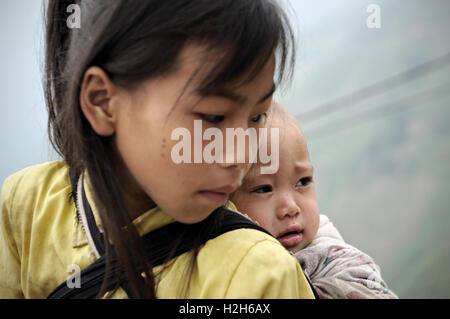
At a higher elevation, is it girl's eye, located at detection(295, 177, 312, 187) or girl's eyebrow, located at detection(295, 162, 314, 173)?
girl's eyebrow, located at detection(295, 162, 314, 173)

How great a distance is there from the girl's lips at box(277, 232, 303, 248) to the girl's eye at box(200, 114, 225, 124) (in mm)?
397

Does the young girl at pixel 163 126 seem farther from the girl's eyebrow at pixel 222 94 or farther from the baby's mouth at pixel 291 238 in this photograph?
the baby's mouth at pixel 291 238

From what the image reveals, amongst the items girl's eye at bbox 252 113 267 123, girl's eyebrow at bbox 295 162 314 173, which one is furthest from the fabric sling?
girl's eyebrow at bbox 295 162 314 173

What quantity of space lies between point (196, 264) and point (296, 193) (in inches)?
14.4

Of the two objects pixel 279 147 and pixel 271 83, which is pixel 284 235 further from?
pixel 271 83

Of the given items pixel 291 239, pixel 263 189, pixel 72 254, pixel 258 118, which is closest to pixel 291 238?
pixel 291 239

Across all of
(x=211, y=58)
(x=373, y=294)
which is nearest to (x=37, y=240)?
(x=211, y=58)

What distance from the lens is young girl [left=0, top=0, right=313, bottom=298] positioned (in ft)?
→ 2.00

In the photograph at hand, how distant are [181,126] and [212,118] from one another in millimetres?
43

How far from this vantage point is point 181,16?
61cm

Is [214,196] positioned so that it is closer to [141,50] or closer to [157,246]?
[157,246]

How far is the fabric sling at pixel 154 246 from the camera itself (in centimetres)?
68

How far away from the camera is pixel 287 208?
93cm

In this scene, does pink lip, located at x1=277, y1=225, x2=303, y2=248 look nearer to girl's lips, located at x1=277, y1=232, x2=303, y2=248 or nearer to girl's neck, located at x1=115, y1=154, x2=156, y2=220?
girl's lips, located at x1=277, y1=232, x2=303, y2=248
